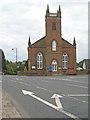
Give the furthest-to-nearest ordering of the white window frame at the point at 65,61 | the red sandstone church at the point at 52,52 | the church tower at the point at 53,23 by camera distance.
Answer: the white window frame at the point at 65,61 → the church tower at the point at 53,23 → the red sandstone church at the point at 52,52

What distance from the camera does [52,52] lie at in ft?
219

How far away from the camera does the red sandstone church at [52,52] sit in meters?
66.4

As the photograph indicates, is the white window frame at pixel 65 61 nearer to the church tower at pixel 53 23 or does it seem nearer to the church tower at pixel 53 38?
the church tower at pixel 53 38

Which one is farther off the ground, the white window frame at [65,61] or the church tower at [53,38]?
the church tower at [53,38]

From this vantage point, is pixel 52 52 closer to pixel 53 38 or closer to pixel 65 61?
pixel 53 38

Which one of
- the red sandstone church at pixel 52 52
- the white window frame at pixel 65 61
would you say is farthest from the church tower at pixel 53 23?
the white window frame at pixel 65 61

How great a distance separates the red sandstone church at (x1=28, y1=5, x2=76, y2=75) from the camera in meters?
66.4

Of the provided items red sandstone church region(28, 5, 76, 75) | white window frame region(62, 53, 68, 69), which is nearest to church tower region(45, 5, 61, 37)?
red sandstone church region(28, 5, 76, 75)

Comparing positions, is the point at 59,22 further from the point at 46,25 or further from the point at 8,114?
the point at 8,114

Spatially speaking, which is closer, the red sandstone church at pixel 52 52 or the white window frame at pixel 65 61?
the red sandstone church at pixel 52 52

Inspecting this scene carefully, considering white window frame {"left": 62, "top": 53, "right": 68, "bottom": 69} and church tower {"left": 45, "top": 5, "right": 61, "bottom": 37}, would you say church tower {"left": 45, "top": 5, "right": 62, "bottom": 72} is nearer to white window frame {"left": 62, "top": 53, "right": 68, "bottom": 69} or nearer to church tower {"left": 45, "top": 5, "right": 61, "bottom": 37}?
church tower {"left": 45, "top": 5, "right": 61, "bottom": 37}

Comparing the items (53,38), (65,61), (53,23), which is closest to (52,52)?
(53,38)

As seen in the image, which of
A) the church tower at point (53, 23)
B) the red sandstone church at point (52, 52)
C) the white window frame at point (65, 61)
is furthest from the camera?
the white window frame at point (65, 61)

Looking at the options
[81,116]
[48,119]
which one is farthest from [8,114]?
[81,116]
